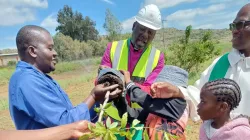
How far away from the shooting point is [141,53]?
249 centimetres

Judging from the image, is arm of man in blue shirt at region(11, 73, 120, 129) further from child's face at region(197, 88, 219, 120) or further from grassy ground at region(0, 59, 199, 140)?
grassy ground at region(0, 59, 199, 140)

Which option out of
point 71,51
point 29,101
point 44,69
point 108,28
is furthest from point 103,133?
point 71,51

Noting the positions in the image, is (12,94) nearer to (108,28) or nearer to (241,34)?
(241,34)

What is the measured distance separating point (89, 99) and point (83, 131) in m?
0.60

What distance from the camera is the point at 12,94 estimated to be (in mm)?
1604

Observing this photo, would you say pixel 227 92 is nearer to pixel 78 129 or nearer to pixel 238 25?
pixel 238 25

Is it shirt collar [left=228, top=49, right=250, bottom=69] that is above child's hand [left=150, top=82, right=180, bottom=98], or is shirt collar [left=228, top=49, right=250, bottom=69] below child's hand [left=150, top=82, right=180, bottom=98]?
above

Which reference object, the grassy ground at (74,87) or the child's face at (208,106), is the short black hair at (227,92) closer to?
the child's face at (208,106)

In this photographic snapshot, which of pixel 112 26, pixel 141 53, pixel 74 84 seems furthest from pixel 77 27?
pixel 141 53

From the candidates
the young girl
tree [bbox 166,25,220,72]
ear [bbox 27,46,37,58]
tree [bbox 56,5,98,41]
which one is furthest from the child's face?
tree [bbox 56,5,98,41]

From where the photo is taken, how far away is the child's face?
1.76 metres

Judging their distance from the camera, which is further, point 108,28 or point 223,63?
point 108,28

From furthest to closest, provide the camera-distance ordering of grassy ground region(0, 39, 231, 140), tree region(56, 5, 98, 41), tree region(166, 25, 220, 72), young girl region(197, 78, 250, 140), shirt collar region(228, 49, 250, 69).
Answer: tree region(56, 5, 98, 41) < tree region(166, 25, 220, 72) < grassy ground region(0, 39, 231, 140) < shirt collar region(228, 49, 250, 69) < young girl region(197, 78, 250, 140)

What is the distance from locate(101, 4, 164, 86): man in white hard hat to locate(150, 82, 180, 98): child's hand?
528 millimetres
